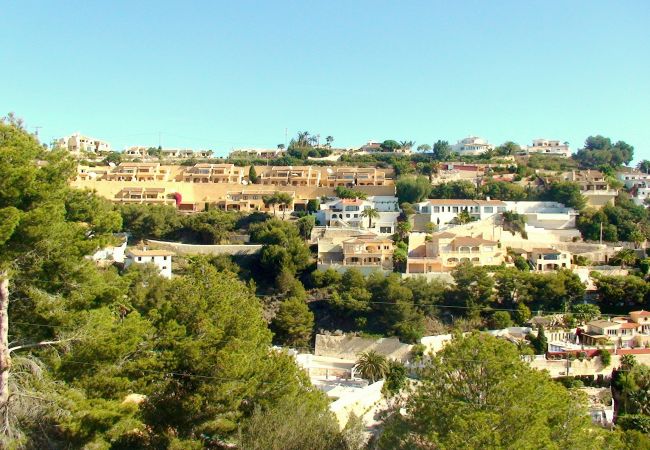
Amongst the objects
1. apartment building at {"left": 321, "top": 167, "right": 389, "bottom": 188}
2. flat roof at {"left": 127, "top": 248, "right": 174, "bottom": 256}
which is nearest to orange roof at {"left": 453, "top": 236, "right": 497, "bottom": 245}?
apartment building at {"left": 321, "top": 167, "right": 389, "bottom": 188}

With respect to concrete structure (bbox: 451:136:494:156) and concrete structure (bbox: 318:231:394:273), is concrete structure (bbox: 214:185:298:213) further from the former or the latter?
concrete structure (bbox: 451:136:494:156)

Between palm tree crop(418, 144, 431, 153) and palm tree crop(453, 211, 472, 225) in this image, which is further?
palm tree crop(418, 144, 431, 153)

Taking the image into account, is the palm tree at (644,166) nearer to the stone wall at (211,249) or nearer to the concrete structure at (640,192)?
the concrete structure at (640,192)

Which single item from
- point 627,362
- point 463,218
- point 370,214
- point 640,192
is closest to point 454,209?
point 463,218

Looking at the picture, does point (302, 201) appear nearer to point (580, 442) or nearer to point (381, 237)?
point (381, 237)

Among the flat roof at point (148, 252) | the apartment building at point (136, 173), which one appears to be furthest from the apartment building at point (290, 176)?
the flat roof at point (148, 252)

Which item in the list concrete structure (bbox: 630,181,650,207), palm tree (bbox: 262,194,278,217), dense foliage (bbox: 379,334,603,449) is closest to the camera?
dense foliage (bbox: 379,334,603,449)
